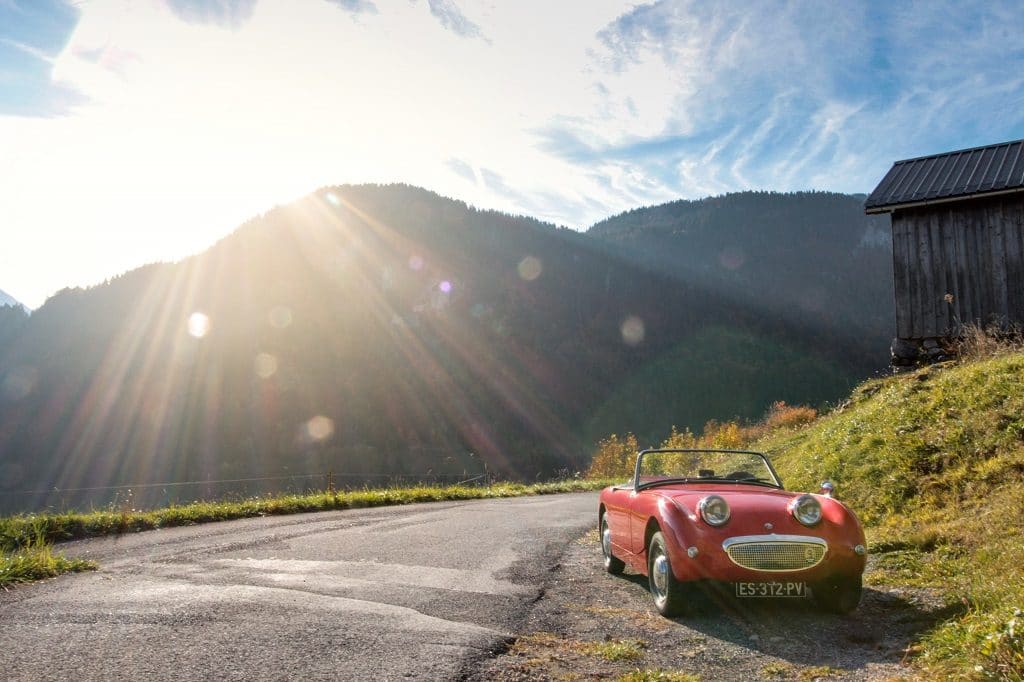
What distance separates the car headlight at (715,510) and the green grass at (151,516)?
6489 mm

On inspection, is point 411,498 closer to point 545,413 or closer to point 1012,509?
point 1012,509

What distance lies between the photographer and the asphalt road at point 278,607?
405cm

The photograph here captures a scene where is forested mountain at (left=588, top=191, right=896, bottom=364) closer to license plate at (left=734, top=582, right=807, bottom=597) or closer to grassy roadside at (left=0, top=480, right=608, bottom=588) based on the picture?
grassy roadside at (left=0, top=480, right=608, bottom=588)

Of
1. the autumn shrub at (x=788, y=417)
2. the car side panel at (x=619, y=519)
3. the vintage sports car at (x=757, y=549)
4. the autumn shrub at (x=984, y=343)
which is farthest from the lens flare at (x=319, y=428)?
the vintage sports car at (x=757, y=549)

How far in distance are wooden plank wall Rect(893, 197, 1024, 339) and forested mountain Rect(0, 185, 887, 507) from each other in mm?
90727

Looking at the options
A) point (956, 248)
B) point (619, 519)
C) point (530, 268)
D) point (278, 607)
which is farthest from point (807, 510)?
point (530, 268)

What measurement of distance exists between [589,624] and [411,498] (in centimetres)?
1368

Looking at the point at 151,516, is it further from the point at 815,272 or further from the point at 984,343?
the point at 815,272

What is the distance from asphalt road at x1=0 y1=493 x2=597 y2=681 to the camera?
13.3 feet

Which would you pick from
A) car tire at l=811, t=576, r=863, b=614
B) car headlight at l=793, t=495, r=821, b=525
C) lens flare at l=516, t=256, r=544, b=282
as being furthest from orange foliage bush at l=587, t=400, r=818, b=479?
lens flare at l=516, t=256, r=544, b=282

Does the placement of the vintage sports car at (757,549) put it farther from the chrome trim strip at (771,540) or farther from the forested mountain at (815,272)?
the forested mountain at (815,272)

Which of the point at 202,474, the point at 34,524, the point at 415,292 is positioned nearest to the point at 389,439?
the point at 202,474

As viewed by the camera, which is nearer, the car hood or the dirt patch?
the dirt patch

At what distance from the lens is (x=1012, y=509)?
646 centimetres
